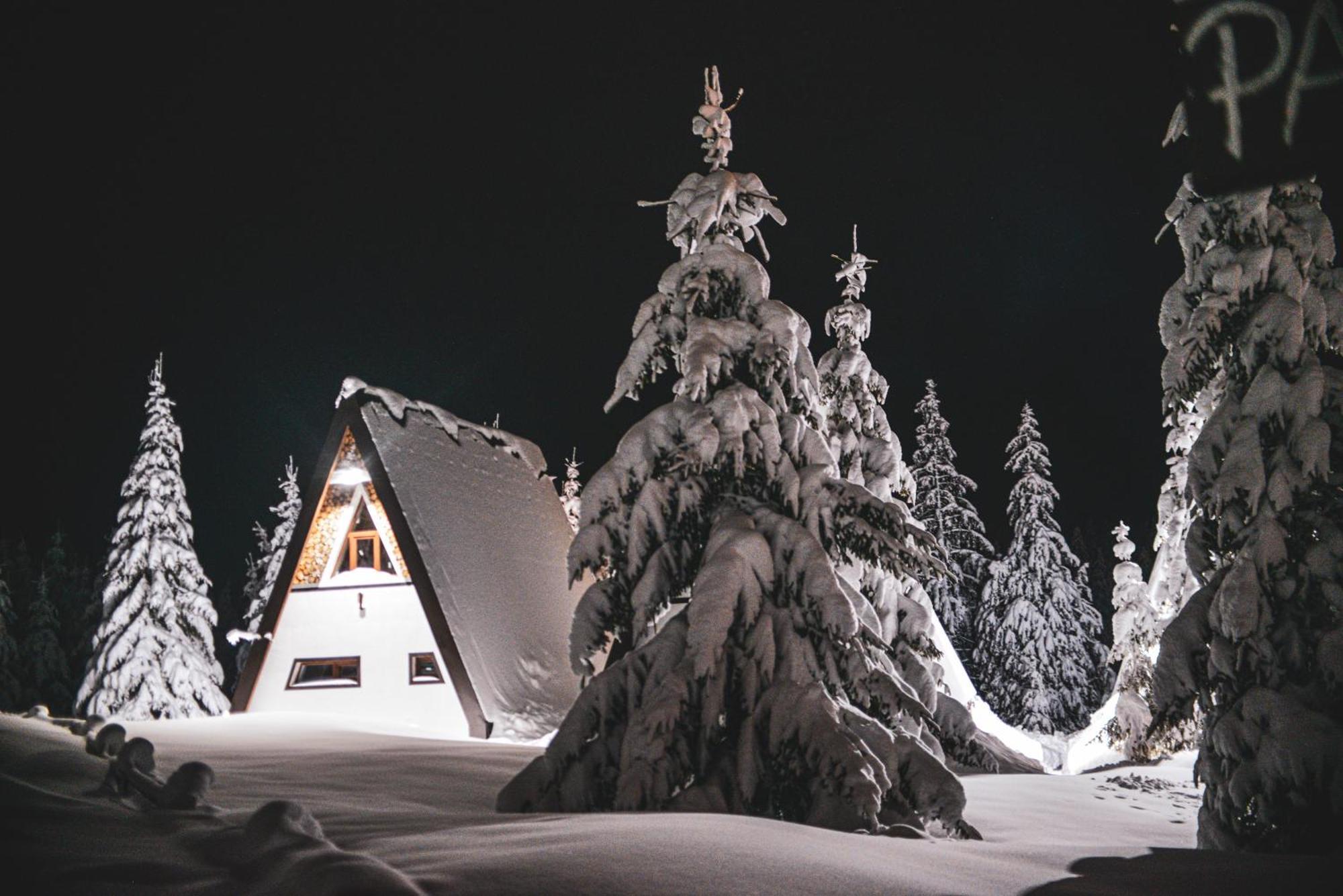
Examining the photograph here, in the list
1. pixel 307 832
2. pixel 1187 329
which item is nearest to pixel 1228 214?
pixel 1187 329

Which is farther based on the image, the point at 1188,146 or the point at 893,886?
the point at 893,886

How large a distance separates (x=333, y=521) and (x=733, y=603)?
14.6 m

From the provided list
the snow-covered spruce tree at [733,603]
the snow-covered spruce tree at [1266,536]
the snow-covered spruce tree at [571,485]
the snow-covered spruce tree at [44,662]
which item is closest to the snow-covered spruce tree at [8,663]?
the snow-covered spruce tree at [44,662]

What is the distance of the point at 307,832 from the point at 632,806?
403cm

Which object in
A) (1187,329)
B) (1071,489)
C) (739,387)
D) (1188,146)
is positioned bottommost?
(1188,146)

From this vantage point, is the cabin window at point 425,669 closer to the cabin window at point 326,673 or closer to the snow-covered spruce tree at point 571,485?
the cabin window at point 326,673

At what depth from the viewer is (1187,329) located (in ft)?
37.3

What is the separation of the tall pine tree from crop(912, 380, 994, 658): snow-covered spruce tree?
41465mm

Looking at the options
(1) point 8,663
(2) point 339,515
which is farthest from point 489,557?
(1) point 8,663

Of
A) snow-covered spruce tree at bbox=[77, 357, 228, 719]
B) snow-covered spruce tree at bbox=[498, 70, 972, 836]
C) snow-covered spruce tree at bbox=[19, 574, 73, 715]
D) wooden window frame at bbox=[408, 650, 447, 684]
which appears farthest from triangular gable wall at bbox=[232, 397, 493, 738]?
snow-covered spruce tree at bbox=[19, 574, 73, 715]

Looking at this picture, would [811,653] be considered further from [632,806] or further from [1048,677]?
[1048,677]

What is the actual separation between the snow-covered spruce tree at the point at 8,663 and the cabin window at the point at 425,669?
95.6 feet

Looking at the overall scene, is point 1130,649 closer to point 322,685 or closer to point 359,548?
point 359,548

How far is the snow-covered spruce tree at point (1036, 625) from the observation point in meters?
41.0
